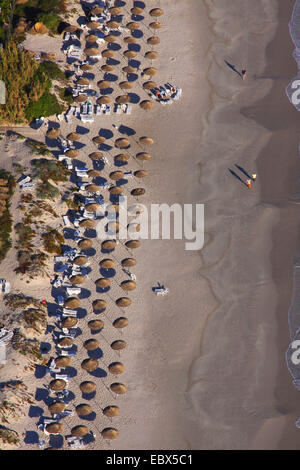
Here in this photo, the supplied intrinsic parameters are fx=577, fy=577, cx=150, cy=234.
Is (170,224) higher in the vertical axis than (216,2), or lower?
lower

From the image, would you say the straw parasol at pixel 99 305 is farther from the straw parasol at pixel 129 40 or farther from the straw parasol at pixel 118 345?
the straw parasol at pixel 129 40

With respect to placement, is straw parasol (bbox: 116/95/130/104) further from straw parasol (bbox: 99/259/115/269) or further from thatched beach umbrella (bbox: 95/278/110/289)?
thatched beach umbrella (bbox: 95/278/110/289)

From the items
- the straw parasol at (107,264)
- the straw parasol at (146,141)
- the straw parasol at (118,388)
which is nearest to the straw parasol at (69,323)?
the straw parasol at (107,264)

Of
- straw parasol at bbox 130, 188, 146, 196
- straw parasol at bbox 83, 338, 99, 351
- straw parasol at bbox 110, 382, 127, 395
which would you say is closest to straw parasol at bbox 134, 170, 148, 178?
straw parasol at bbox 130, 188, 146, 196

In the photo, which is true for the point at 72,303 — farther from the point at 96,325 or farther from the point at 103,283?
the point at 103,283
